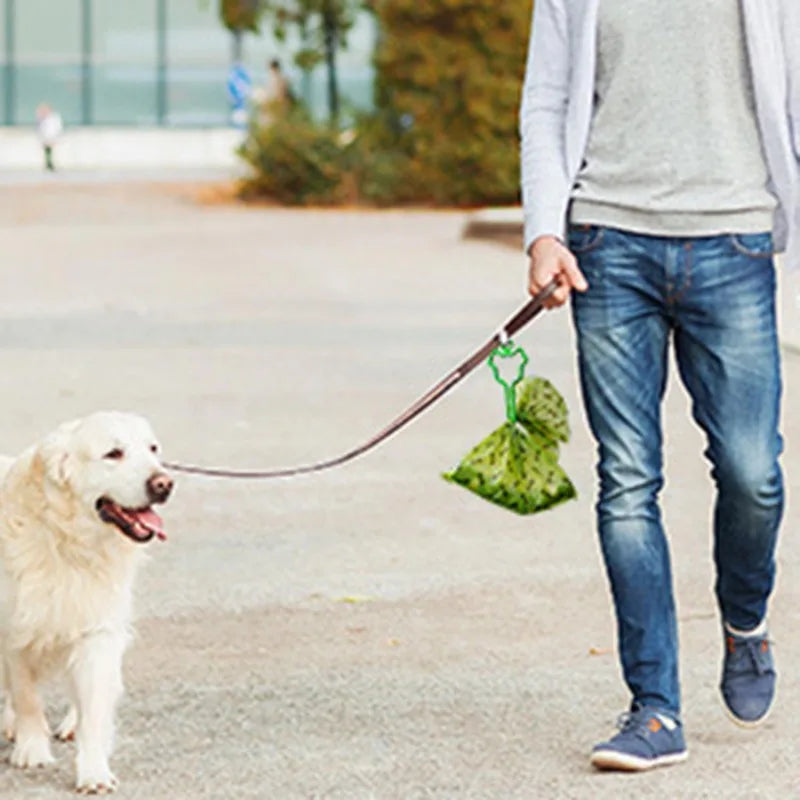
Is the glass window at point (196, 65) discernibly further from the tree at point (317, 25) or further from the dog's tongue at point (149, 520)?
the dog's tongue at point (149, 520)

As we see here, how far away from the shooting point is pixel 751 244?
197 inches

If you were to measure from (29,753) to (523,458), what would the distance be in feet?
4.13

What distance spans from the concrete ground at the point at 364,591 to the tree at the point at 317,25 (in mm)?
21233

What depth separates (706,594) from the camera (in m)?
7.01

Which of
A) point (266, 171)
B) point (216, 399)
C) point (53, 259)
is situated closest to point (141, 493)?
point (216, 399)

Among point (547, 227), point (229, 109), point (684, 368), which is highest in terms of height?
point (547, 227)

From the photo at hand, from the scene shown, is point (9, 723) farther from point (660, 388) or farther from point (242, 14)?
point (242, 14)

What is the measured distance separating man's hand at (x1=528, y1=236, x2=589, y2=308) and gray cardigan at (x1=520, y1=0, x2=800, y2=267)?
0.12 ft

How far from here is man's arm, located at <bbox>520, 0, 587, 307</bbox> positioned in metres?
4.97

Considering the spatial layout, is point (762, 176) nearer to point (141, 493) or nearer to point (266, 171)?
point (141, 493)

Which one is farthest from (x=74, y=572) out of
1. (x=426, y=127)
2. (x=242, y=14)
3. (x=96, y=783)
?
(x=242, y=14)

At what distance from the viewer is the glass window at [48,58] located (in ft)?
183

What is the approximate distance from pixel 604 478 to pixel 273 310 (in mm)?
11933

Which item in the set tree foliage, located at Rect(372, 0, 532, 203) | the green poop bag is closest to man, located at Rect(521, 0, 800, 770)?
the green poop bag
